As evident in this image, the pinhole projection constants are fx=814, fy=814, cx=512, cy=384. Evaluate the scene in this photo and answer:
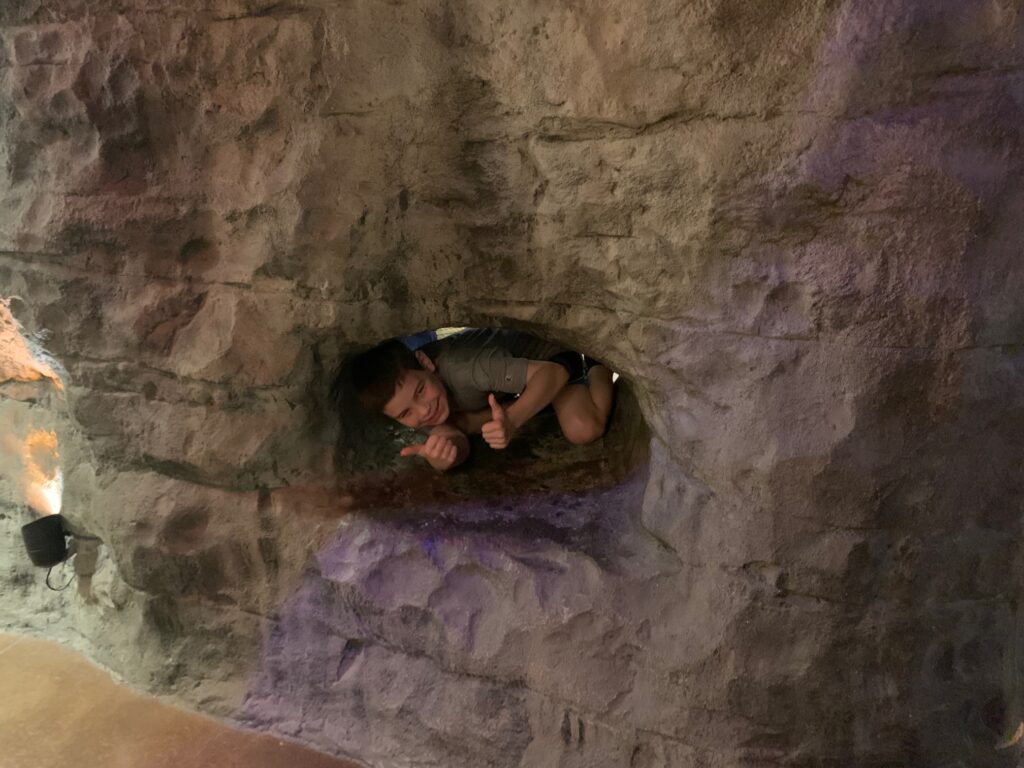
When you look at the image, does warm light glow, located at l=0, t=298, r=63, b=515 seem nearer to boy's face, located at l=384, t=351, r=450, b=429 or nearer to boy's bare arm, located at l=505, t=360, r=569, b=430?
boy's face, located at l=384, t=351, r=450, b=429

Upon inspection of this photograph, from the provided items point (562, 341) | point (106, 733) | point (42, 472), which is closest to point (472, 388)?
point (562, 341)

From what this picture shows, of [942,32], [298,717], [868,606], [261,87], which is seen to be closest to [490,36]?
[261,87]

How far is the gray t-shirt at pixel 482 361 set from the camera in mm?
2434

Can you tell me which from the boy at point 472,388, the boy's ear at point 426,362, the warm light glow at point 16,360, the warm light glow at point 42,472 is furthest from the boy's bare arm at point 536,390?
the warm light glow at point 42,472

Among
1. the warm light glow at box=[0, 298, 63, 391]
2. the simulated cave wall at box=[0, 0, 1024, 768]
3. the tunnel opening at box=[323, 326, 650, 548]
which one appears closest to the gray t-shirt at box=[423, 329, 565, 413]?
the tunnel opening at box=[323, 326, 650, 548]

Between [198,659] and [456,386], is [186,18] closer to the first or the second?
[456,386]

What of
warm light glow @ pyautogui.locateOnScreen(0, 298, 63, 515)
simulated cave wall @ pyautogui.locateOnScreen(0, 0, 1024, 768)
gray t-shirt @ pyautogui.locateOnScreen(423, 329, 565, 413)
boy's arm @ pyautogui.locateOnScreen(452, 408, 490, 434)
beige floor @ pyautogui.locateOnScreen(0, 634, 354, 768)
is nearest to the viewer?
Answer: simulated cave wall @ pyautogui.locateOnScreen(0, 0, 1024, 768)

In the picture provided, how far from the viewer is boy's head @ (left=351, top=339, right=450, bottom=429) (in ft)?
7.81

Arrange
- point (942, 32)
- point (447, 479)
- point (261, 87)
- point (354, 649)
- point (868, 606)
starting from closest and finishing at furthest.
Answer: point (942, 32) → point (868, 606) → point (261, 87) → point (354, 649) → point (447, 479)

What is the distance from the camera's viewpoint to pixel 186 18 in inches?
74.2

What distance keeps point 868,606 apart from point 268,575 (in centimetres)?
157

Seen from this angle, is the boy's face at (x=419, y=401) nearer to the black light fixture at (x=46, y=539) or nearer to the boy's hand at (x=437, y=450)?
the boy's hand at (x=437, y=450)

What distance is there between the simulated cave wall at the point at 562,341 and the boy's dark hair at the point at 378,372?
0.43 ft

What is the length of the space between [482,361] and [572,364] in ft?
1.20
